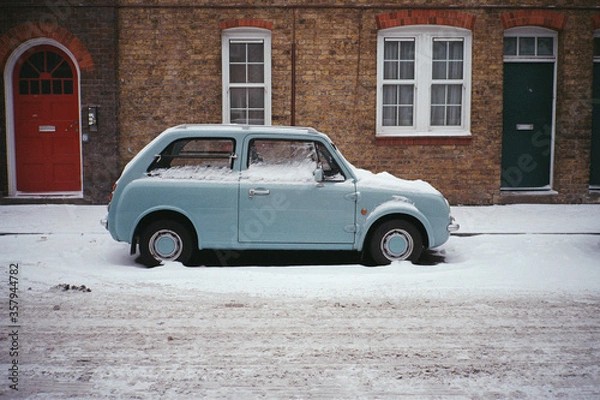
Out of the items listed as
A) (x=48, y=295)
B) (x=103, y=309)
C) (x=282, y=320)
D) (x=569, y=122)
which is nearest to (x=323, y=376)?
(x=282, y=320)

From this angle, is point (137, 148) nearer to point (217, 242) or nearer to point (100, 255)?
point (100, 255)

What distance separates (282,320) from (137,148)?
324 inches

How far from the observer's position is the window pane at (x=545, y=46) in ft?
42.2

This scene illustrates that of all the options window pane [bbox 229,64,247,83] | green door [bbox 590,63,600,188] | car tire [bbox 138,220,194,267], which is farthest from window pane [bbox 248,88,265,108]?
green door [bbox 590,63,600,188]

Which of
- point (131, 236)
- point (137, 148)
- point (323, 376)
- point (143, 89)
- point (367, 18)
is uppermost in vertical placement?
point (367, 18)

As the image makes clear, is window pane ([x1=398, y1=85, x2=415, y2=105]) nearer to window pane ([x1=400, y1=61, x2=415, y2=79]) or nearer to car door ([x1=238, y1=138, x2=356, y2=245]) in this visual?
window pane ([x1=400, y1=61, x2=415, y2=79])

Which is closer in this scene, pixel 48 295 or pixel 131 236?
pixel 48 295

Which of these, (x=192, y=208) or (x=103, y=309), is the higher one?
(x=192, y=208)

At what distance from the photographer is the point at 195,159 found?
7.46 metres

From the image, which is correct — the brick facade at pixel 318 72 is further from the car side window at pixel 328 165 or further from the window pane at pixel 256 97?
the car side window at pixel 328 165

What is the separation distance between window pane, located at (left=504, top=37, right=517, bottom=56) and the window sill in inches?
78.2

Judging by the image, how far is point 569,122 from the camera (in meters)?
12.8

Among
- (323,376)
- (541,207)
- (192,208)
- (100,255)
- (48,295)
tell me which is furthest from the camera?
(541,207)

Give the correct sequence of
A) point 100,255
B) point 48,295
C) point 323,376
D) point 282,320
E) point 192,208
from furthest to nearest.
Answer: point 100,255 < point 192,208 < point 48,295 < point 282,320 < point 323,376
